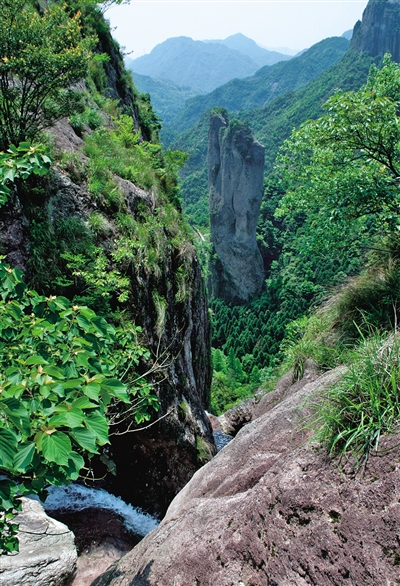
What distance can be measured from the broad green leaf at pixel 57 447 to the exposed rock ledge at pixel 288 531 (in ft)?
5.15

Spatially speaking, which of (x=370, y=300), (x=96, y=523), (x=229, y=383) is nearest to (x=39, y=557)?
(x=96, y=523)

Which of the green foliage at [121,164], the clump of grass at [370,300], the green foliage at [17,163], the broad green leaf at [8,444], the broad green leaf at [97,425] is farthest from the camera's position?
the green foliage at [121,164]

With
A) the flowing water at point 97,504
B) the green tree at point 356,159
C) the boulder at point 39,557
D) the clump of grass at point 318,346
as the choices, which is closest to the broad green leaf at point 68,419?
the boulder at point 39,557

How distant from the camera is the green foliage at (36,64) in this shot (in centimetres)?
481

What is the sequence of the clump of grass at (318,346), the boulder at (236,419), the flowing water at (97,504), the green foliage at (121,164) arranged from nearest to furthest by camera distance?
the clump of grass at (318,346)
the flowing water at (97,504)
the green foliage at (121,164)
the boulder at (236,419)

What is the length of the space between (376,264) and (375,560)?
477cm

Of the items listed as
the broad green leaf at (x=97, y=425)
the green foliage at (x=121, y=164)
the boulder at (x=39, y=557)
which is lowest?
the boulder at (x=39, y=557)

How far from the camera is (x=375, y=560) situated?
1.91 metres

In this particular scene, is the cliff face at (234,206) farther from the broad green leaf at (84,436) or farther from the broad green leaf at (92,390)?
the broad green leaf at (84,436)

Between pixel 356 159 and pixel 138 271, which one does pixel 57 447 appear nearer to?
pixel 138 271

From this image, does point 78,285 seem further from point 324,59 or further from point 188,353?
point 324,59

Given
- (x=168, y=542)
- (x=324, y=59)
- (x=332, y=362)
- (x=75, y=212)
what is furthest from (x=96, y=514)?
(x=324, y=59)

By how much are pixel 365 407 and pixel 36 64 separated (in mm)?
5821

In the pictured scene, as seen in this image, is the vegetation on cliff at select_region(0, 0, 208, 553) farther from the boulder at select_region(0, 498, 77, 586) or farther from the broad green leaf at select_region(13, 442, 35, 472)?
the boulder at select_region(0, 498, 77, 586)
